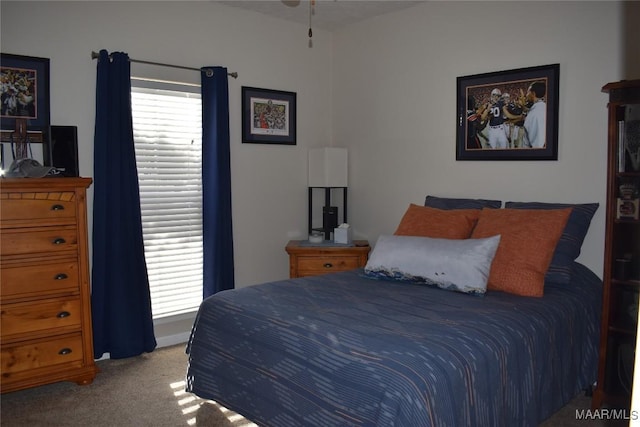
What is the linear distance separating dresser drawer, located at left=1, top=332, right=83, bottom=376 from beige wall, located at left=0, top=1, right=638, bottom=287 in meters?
1.08

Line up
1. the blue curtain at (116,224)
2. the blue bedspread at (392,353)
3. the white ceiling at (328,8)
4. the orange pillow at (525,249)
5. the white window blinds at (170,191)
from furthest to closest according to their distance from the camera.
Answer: the white ceiling at (328,8) < the white window blinds at (170,191) < the blue curtain at (116,224) < the orange pillow at (525,249) < the blue bedspread at (392,353)

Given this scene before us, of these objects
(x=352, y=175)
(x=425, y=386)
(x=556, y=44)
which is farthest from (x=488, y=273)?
(x=352, y=175)

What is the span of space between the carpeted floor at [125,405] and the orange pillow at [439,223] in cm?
113

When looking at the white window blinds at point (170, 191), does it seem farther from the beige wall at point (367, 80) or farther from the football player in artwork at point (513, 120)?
the football player in artwork at point (513, 120)

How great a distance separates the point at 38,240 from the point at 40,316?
428 mm

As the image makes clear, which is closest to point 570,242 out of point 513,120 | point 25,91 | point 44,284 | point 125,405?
point 513,120

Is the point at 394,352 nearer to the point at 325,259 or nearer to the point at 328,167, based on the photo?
the point at 325,259

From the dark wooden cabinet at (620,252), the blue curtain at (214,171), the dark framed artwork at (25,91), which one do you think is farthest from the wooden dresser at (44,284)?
the dark wooden cabinet at (620,252)

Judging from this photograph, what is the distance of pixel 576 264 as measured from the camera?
3.05 meters

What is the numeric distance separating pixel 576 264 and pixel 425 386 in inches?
68.5

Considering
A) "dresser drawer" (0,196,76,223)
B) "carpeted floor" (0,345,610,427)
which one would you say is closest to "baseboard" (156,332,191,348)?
"carpeted floor" (0,345,610,427)

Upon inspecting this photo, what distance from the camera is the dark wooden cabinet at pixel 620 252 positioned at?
8.43ft

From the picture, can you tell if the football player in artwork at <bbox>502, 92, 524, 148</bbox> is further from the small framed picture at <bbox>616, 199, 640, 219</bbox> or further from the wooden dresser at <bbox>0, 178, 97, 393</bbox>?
the wooden dresser at <bbox>0, 178, 97, 393</bbox>

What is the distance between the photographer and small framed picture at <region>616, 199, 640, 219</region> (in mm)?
2598
